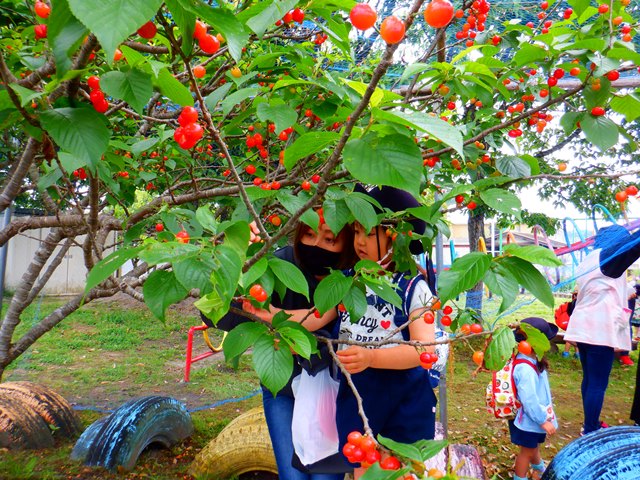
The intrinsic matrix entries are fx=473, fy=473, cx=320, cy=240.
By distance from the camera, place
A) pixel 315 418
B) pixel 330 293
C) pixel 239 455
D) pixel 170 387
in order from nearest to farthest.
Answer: pixel 330 293 → pixel 315 418 → pixel 239 455 → pixel 170 387

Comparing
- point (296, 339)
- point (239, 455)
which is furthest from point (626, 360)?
point (296, 339)

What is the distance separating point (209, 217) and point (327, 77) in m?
0.73

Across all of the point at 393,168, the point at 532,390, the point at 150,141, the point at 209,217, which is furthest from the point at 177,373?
the point at 393,168

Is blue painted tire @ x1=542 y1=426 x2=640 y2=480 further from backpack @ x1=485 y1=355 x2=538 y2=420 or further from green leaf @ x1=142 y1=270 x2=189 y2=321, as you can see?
green leaf @ x1=142 y1=270 x2=189 y2=321

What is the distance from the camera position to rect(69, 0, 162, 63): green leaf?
1.95 feet

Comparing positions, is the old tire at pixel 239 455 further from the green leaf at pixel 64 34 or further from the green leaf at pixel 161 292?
the green leaf at pixel 64 34

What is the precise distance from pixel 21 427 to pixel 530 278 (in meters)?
3.86

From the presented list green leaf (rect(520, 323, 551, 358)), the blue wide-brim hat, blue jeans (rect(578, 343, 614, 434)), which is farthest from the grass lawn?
green leaf (rect(520, 323, 551, 358))

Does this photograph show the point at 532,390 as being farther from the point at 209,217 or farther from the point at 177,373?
the point at 177,373

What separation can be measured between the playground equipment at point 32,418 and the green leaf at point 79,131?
3490mm

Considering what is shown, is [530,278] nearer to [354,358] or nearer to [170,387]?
[354,358]

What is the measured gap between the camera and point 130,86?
0.97 meters

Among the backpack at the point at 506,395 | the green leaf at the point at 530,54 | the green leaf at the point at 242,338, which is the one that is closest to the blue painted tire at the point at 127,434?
the backpack at the point at 506,395

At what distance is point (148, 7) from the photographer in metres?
0.62
